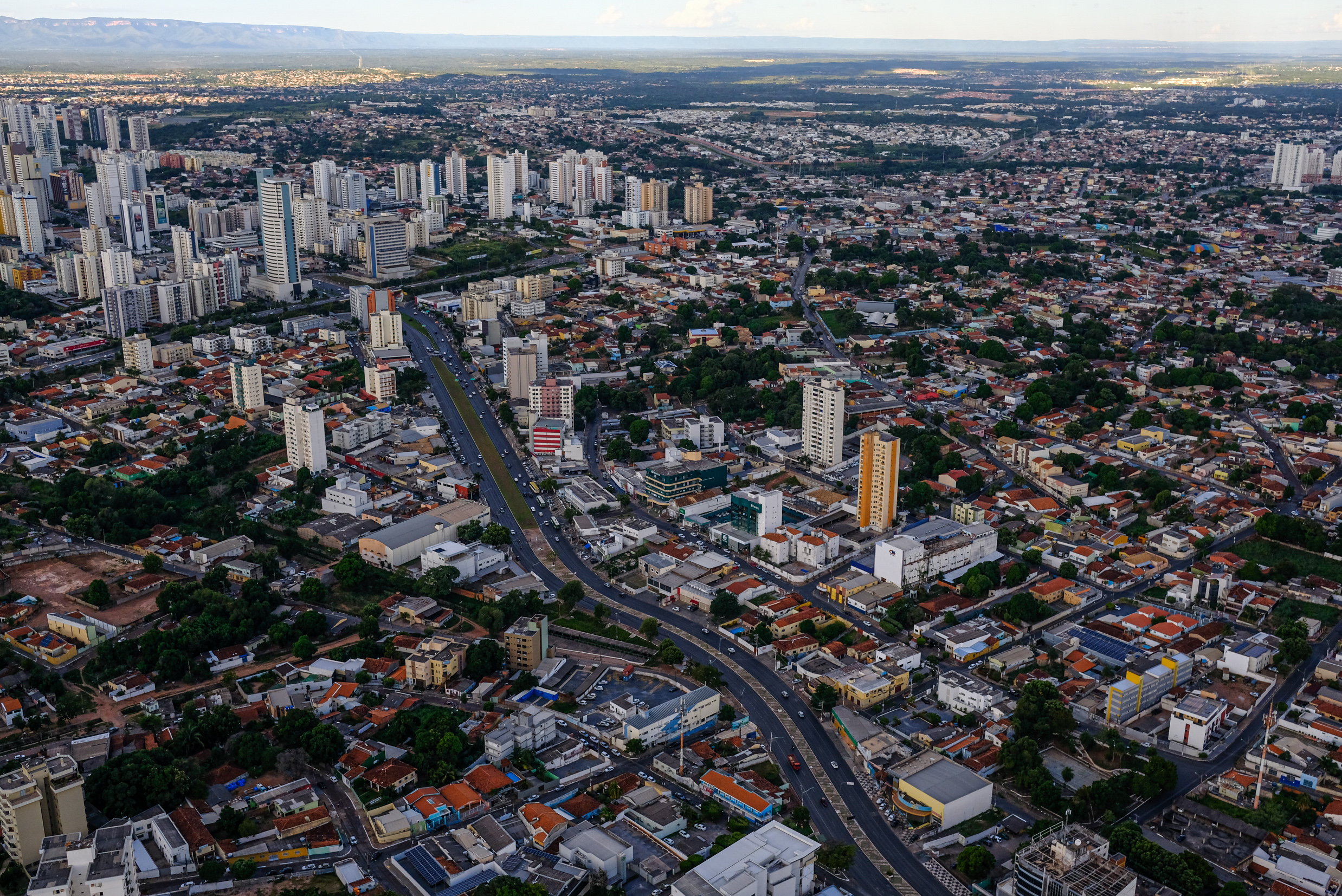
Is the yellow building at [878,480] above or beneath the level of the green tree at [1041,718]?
above

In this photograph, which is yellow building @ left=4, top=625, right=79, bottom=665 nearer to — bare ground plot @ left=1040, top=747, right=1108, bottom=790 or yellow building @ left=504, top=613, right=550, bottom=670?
yellow building @ left=504, top=613, right=550, bottom=670

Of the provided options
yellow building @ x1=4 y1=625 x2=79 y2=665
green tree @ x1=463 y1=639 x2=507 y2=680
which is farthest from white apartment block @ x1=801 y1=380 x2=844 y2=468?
yellow building @ x1=4 y1=625 x2=79 y2=665

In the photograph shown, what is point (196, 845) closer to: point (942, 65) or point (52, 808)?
point (52, 808)

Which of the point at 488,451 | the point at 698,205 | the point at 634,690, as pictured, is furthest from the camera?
the point at 698,205

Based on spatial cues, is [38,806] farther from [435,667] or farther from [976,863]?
[976,863]

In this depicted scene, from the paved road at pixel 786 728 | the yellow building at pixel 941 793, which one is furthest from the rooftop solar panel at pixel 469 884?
the yellow building at pixel 941 793

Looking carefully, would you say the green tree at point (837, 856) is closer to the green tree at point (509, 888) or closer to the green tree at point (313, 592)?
the green tree at point (509, 888)

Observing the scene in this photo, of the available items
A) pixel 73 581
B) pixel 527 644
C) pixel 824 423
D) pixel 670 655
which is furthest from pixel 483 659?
pixel 824 423
